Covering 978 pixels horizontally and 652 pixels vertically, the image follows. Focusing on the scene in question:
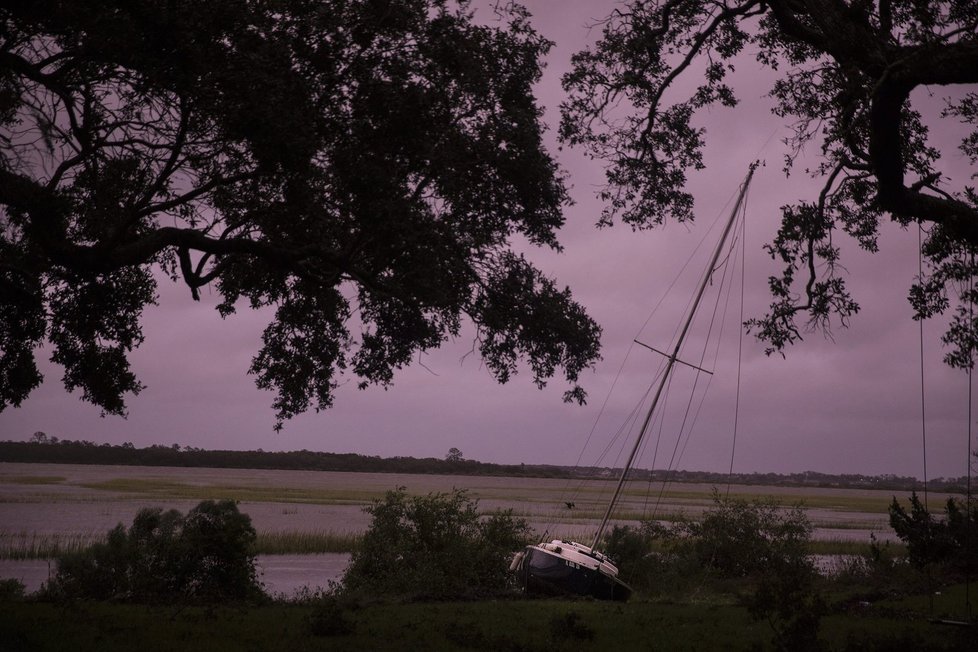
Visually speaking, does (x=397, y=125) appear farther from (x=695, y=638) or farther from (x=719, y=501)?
(x=719, y=501)

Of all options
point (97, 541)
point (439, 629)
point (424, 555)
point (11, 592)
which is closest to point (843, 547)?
point (424, 555)

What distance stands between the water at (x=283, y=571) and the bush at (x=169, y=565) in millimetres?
4354

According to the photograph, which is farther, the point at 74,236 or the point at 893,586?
the point at 893,586

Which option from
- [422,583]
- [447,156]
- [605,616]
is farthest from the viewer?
[422,583]

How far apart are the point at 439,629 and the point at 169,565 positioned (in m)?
7.67

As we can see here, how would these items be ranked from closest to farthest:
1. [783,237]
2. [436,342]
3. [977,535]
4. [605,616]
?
[783,237]
[436,342]
[605,616]
[977,535]

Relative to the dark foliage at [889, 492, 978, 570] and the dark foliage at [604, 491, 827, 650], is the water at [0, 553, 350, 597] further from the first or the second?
the dark foliage at [889, 492, 978, 570]

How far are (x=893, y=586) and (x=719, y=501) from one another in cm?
764

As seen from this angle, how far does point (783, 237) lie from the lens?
13.3 meters

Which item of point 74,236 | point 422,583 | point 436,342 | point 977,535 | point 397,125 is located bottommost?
point 422,583

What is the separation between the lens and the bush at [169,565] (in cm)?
1847

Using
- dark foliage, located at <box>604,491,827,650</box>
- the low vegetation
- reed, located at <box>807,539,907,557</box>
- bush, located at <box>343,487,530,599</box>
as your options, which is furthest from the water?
reed, located at <box>807,539,907,557</box>

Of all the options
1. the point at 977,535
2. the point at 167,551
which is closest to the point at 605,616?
the point at 167,551

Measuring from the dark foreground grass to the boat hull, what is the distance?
3338mm
